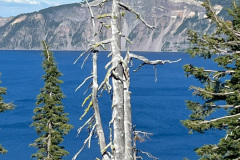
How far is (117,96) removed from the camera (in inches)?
258

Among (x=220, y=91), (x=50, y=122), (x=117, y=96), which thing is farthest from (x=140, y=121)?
(x=117, y=96)

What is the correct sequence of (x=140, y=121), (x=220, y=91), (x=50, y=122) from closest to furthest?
(x=220, y=91), (x=50, y=122), (x=140, y=121)

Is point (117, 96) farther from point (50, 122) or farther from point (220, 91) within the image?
point (50, 122)

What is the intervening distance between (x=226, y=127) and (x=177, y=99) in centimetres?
11343

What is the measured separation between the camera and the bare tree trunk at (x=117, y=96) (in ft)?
21.5

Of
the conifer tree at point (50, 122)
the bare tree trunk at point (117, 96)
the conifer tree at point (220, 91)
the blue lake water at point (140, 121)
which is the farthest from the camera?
the blue lake water at point (140, 121)

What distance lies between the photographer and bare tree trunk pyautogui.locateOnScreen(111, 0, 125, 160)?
6.54 metres

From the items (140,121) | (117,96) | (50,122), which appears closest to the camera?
(117,96)

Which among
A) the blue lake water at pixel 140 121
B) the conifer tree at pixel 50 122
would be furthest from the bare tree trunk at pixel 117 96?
the blue lake water at pixel 140 121

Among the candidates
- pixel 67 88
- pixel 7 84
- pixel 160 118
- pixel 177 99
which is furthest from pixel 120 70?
pixel 7 84

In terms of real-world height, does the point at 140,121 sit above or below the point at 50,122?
below

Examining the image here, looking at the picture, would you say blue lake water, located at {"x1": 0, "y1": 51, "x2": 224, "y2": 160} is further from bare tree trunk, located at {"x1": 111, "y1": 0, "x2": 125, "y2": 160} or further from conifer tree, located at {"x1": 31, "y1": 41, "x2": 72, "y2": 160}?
bare tree trunk, located at {"x1": 111, "y1": 0, "x2": 125, "y2": 160}

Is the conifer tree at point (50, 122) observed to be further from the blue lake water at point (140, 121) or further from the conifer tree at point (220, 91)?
the blue lake water at point (140, 121)

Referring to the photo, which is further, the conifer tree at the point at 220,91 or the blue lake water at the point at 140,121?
the blue lake water at the point at 140,121
